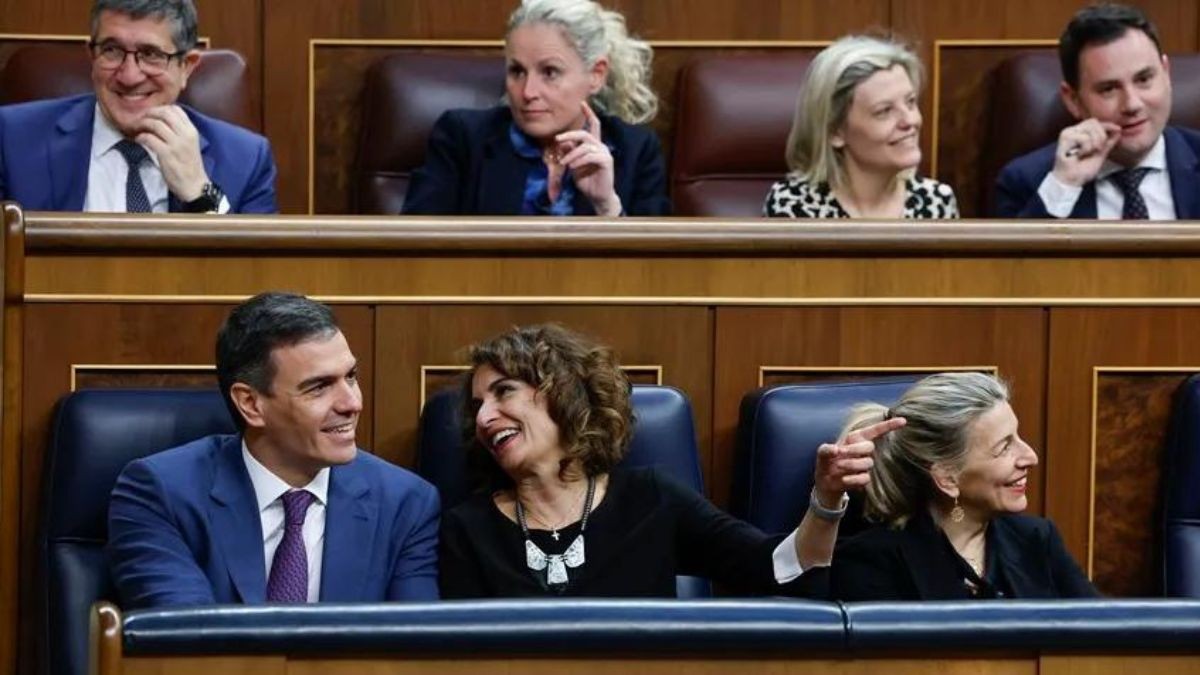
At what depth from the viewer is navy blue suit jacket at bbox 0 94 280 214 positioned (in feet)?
6.91

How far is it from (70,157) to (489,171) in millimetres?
418

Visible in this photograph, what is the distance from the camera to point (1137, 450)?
6.41 ft

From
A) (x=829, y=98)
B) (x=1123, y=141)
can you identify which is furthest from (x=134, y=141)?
(x=1123, y=141)

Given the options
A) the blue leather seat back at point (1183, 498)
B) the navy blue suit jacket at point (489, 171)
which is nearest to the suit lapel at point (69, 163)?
the navy blue suit jacket at point (489, 171)

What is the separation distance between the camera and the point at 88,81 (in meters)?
2.37

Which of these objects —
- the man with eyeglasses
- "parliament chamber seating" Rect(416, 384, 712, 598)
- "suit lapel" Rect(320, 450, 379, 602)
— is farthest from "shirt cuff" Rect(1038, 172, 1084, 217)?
"suit lapel" Rect(320, 450, 379, 602)

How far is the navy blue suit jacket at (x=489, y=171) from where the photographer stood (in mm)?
2281

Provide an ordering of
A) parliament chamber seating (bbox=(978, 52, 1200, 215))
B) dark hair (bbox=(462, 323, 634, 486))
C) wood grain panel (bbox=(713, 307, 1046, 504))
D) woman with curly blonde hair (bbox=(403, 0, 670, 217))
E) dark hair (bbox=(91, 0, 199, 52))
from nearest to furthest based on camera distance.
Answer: dark hair (bbox=(462, 323, 634, 486)) < wood grain panel (bbox=(713, 307, 1046, 504)) < dark hair (bbox=(91, 0, 199, 52)) < woman with curly blonde hair (bbox=(403, 0, 670, 217)) < parliament chamber seating (bbox=(978, 52, 1200, 215))

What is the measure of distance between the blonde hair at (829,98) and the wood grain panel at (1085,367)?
16.4 inches

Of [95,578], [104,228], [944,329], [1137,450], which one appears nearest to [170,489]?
[95,578]

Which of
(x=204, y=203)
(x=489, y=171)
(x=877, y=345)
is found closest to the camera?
(x=877, y=345)

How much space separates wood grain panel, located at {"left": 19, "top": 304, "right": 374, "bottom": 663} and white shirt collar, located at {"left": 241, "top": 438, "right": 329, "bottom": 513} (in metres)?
0.14

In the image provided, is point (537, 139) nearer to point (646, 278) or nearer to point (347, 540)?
point (646, 278)

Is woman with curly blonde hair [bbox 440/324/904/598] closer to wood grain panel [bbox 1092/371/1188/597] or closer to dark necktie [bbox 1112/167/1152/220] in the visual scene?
wood grain panel [bbox 1092/371/1188/597]
